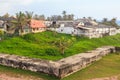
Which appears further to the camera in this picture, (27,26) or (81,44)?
(27,26)

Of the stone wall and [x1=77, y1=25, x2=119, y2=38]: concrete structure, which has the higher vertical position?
[x1=77, y1=25, x2=119, y2=38]: concrete structure

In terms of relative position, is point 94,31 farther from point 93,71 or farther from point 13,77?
point 13,77

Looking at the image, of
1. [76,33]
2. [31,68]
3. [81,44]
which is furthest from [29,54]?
[76,33]

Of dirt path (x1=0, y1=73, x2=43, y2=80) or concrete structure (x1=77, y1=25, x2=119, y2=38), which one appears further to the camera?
concrete structure (x1=77, y1=25, x2=119, y2=38)

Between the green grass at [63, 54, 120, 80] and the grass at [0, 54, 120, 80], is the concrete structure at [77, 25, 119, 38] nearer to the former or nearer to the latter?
the green grass at [63, 54, 120, 80]

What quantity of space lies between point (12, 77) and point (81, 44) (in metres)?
23.7

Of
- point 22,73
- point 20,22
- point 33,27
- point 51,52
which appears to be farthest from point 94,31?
point 22,73

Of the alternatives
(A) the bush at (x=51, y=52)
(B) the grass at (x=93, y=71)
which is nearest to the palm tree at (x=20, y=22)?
(A) the bush at (x=51, y=52)

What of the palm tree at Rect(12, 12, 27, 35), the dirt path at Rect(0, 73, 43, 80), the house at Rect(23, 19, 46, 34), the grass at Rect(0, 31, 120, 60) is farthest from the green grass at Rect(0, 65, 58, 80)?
the house at Rect(23, 19, 46, 34)

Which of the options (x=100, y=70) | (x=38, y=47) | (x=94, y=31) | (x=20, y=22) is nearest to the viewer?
(x=100, y=70)

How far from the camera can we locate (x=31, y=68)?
3416 cm

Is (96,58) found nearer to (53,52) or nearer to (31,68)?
(53,52)

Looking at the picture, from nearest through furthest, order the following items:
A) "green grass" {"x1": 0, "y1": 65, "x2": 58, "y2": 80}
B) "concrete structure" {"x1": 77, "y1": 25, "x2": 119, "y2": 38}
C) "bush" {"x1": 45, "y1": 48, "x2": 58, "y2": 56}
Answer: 1. "green grass" {"x1": 0, "y1": 65, "x2": 58, "y2": 80}
2. "bush" {"x1": 45, "y1": 48, "x2": 58, "y2": 56}
3. "concrete structure" {"x1": 77, "y1": 25, "x2": 119, "y2": 38}

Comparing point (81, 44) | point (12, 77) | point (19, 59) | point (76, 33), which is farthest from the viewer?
point (76, 33)
